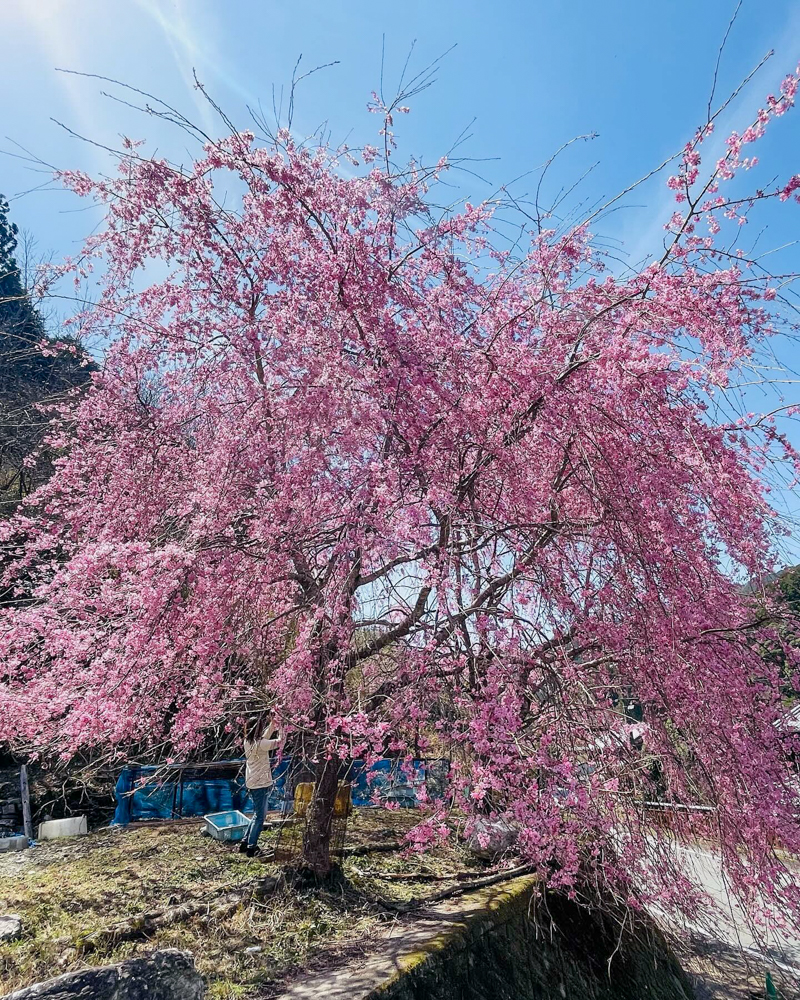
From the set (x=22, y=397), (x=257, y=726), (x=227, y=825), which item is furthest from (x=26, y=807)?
(x=22, y=397)

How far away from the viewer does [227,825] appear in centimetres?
621

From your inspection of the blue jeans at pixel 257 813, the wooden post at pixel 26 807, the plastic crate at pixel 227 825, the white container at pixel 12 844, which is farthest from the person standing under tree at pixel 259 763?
the wooden post at pixel 26 807

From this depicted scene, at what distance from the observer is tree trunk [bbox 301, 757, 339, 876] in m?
4.85

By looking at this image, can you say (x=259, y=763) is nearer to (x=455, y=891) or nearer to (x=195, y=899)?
(x=195, y=899)

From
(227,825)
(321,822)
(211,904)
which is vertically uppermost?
(227,825)

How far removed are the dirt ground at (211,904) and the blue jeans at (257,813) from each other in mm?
168

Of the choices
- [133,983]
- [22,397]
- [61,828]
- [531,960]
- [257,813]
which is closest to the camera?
[133,983]

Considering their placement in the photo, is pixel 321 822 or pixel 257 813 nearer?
pixel 321 822

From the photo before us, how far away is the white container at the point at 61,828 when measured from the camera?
6772 mm

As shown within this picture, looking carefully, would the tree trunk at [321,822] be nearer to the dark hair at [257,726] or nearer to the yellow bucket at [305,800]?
the yellow bucket at [305,800]

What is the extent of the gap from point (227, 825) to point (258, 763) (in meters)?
1.38

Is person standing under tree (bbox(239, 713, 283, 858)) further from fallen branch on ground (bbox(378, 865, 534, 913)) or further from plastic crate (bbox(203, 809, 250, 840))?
fallen branch on ground (bbox(378, 865, 534, 913))

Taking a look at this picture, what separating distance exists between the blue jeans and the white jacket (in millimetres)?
79

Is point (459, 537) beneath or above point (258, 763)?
above
